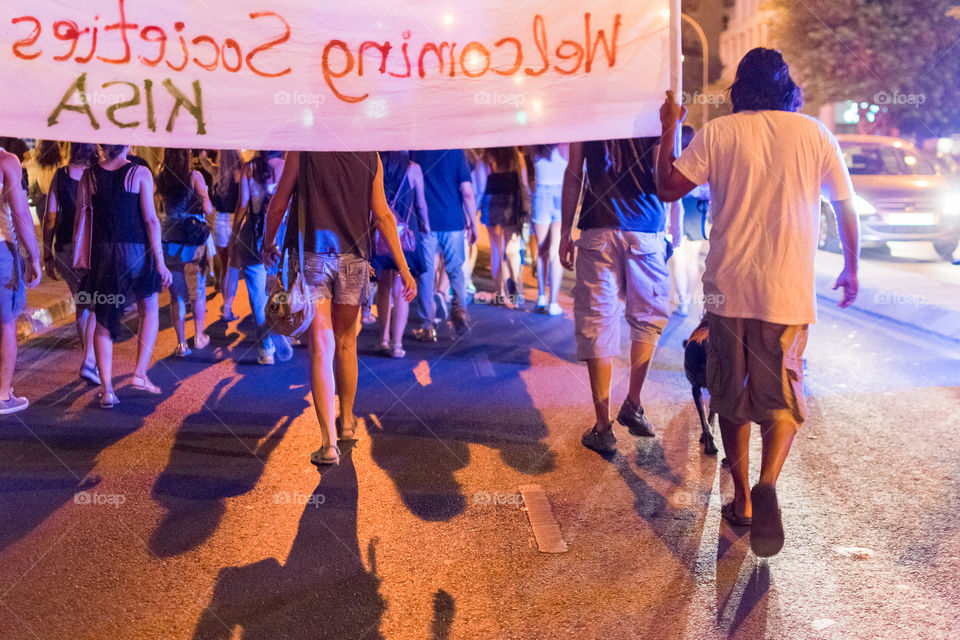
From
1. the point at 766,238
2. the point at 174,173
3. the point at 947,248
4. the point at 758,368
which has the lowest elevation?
the point at 947,248

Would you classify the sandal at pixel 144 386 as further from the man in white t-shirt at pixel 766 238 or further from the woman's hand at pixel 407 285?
the man in white t-shirt at pixel 766 238

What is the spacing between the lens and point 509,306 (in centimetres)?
1046

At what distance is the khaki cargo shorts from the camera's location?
A: 379cm

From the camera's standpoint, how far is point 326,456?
4.83 m

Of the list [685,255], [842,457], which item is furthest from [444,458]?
[685,255]

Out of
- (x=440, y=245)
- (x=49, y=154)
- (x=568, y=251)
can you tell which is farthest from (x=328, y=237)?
(x=440, y=245)

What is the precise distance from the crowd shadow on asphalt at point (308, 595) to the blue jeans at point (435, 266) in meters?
3.91

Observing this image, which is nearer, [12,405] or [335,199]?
[335,199]

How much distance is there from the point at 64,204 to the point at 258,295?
5.97ft

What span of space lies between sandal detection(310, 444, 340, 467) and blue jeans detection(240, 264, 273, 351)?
9.35 feet

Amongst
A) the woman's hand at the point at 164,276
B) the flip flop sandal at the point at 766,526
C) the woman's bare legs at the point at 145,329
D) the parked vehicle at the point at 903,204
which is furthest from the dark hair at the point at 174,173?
the parked vehicle at the point at 903,204

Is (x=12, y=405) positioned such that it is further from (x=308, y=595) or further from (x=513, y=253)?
(x=513, y=253)

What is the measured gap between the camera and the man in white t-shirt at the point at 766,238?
372cm

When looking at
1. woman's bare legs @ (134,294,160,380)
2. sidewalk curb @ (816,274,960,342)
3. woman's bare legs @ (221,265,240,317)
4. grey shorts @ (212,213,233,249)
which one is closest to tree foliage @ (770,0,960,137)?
sidewalk curb @ (816,274,960,342)
